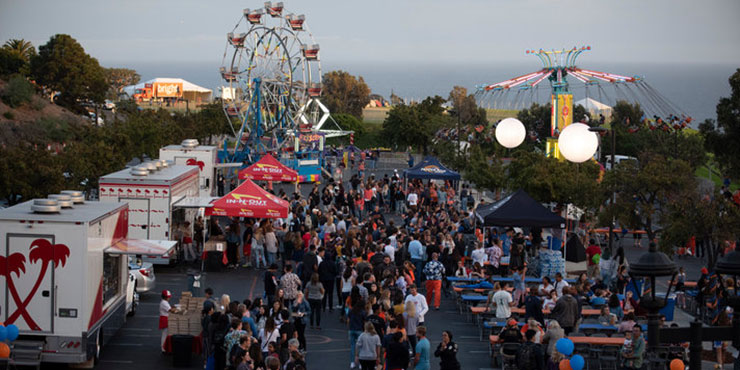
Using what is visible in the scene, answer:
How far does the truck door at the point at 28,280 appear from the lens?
1402 cm

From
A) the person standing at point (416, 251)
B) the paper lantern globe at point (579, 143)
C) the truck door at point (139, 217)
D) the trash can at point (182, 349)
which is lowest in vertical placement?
the trash can at point (182, 349)

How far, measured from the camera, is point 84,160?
1151 inches

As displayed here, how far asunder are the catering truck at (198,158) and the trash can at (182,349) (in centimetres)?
1581

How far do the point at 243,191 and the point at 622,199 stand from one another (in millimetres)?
10164

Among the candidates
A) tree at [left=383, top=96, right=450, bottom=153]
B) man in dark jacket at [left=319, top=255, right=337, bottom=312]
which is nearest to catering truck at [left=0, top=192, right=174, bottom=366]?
man in dark jacket at [left=319, top=255, right=337, bottom=312]

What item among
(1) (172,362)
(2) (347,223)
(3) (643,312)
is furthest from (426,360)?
(2) (347,223)

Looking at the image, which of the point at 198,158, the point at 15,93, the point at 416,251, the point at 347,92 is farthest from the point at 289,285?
the point at 347,92

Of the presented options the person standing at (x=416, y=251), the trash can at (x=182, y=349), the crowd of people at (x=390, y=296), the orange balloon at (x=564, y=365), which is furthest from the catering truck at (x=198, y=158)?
the orange balloon at (x=564, y=365)

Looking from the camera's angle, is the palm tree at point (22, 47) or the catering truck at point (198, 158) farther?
the palm tree at point (22, 47)

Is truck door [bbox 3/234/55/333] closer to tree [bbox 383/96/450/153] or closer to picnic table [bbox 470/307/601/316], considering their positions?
picnic table [bbox 470/307/601/316]

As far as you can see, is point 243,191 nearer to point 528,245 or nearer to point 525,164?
point 528,245

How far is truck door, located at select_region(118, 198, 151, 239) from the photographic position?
22859mm

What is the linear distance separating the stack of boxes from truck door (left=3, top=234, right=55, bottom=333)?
250 centimetres

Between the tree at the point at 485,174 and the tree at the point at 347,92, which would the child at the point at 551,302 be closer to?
the tree at the point at 485,174
